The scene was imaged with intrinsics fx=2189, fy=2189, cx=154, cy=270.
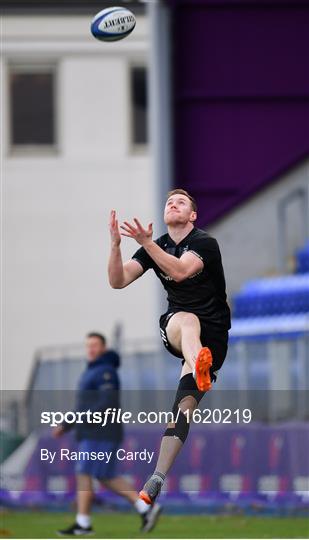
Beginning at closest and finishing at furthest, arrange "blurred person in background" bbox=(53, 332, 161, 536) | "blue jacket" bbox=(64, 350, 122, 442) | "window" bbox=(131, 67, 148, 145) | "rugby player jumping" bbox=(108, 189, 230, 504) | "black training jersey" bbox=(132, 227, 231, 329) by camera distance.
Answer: "rugby player jumping" bbox=(108, 189, 230, 504)
"black training jersey" bbox=(132, 227, 231, 329)
"blue jacket" bbox=(64, 350, 122, 442)
"blurred person in background" bbox=(53, 332, 161, 536)
"window" bbox=(131, 67, 148, 145)

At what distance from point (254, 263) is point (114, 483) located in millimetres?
9207

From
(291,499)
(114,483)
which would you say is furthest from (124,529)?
(291,499)

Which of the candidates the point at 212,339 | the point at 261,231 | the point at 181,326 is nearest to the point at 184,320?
the point at 181,326

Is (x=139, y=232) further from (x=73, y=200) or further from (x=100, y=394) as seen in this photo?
(x=73, y=200)

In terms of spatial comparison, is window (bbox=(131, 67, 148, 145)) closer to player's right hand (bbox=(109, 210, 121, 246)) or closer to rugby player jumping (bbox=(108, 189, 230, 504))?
rugby player jumping (bbox=(108, 189, 230, 504))

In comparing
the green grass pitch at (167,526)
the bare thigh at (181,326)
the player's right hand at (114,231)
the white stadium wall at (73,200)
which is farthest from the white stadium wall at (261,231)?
the player's right hand at (114,231)

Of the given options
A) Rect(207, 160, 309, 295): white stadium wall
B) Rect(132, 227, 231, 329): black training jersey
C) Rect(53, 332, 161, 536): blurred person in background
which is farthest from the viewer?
Rect(207, 160, 309, 295): white stadium wall

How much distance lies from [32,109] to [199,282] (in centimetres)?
2248

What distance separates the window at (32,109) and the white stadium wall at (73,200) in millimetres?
341

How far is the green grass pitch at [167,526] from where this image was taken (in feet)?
58.0

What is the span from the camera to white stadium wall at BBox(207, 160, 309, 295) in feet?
87.5

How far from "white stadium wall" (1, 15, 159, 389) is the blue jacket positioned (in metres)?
14.7

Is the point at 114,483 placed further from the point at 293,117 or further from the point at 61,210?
the point at 61,210

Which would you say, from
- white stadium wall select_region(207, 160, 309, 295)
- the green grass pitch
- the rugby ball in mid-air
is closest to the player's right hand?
the rugby ball in mid-air
